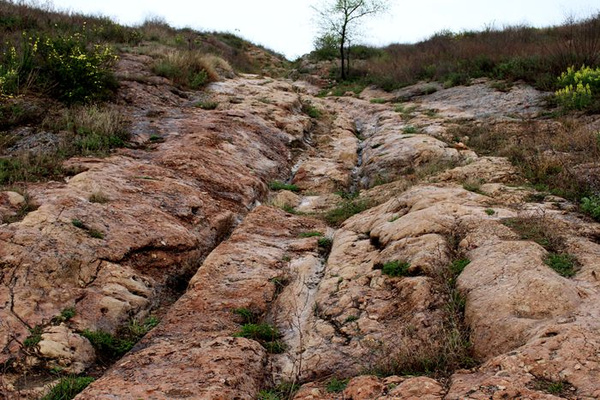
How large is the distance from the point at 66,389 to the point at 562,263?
171 inches

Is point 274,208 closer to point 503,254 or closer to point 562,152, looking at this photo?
point 503,254

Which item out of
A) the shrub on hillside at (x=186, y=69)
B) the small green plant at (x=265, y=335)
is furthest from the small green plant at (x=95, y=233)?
the shrub on hillside at (x=186, y=69)

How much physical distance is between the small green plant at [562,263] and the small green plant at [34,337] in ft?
15.0

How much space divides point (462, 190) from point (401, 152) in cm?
302

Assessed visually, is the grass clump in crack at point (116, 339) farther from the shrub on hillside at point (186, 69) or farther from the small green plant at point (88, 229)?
the shrub on hillside at point (186, 69)

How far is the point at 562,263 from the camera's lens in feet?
13.3

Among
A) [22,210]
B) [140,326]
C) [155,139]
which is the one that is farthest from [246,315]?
[155,139]

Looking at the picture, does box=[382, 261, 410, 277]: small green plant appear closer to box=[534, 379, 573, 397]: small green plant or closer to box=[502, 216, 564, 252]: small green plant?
box=[502, 216, 564, 252]: small green plant

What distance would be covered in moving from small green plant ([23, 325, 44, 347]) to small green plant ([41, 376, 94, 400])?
47 centimetres

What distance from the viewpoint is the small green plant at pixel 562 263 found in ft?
12.9

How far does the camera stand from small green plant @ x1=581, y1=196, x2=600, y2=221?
5.02 m

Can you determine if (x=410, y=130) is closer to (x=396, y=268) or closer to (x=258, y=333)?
(x=396, y=268)

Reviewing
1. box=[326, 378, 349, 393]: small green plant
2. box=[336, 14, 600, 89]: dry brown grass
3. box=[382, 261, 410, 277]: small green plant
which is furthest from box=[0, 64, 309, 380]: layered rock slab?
box=[336, 14, 600, 89]: dry brown grass

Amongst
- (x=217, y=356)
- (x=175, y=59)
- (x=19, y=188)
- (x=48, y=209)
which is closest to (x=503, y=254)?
(x=217, y=356)
